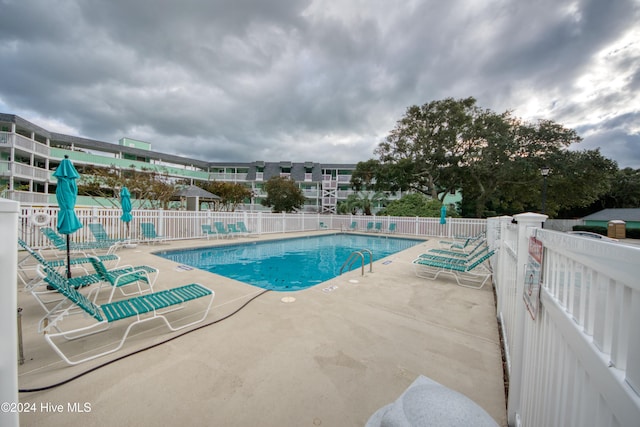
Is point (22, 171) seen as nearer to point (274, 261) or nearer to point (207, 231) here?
point (207, 231)

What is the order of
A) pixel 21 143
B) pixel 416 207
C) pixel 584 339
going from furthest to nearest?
pixel 21 143, pixel 416 207, pixel 584 339

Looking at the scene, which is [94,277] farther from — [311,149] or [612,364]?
[311,149]

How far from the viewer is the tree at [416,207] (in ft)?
59.7

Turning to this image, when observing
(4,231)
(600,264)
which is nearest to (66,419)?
(4,231)

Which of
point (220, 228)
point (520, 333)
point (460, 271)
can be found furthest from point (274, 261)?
point (520, 333)

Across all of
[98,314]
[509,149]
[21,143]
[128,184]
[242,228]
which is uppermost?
[509,149]

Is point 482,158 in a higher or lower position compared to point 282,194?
higher

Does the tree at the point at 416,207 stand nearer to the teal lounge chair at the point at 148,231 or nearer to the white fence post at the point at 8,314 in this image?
the teal lounge chair at the point at 148,231

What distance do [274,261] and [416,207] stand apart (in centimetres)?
1381

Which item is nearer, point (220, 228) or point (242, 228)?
point (220, 228)

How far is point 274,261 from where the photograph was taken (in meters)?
9.48

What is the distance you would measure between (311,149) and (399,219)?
3068cm

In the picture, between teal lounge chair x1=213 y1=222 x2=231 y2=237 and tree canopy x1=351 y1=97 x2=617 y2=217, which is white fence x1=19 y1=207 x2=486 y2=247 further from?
tree canopy x1=351 y1=97 x2=617 y2=217

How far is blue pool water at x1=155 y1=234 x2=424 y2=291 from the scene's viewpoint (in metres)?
7.29
